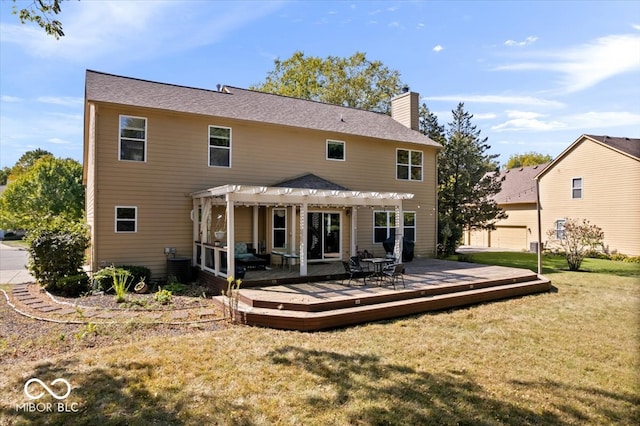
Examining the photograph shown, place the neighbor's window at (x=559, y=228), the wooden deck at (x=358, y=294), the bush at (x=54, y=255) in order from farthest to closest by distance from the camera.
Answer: the neighbor's window at (x=559, y=228)
the bush at (x=54, y=255)
the wooden deck at (x=358, y=294)

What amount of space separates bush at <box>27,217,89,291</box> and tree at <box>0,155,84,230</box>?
22300 millimetres

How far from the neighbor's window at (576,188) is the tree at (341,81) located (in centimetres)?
1503

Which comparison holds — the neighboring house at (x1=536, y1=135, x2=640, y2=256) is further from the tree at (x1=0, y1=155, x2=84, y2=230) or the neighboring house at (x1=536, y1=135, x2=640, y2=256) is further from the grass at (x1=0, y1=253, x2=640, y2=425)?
the tree at (x1=0, y1=155, x2=84, y2=230)

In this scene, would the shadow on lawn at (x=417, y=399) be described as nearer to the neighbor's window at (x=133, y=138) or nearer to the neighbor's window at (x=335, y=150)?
the neighbor's window at (x=133, y=138)

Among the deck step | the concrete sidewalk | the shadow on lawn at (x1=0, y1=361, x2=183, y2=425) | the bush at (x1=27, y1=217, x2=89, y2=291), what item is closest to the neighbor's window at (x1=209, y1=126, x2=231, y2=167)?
the bush at (x1=27, y1=217, x2=89, y2=291)

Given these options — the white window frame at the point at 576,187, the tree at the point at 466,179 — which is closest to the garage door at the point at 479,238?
the tree at the point at 466,179

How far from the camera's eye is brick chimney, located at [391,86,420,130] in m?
18.7

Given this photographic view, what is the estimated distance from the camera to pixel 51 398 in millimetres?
4316

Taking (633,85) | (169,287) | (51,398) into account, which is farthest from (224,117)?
(633,85)

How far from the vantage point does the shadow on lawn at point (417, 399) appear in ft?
13.3

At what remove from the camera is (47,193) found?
99.7ft

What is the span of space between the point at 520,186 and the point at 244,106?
2274 centimetres

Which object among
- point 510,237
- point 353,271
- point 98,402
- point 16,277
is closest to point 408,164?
point 353,271

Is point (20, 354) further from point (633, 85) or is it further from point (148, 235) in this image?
point (633, 85)
